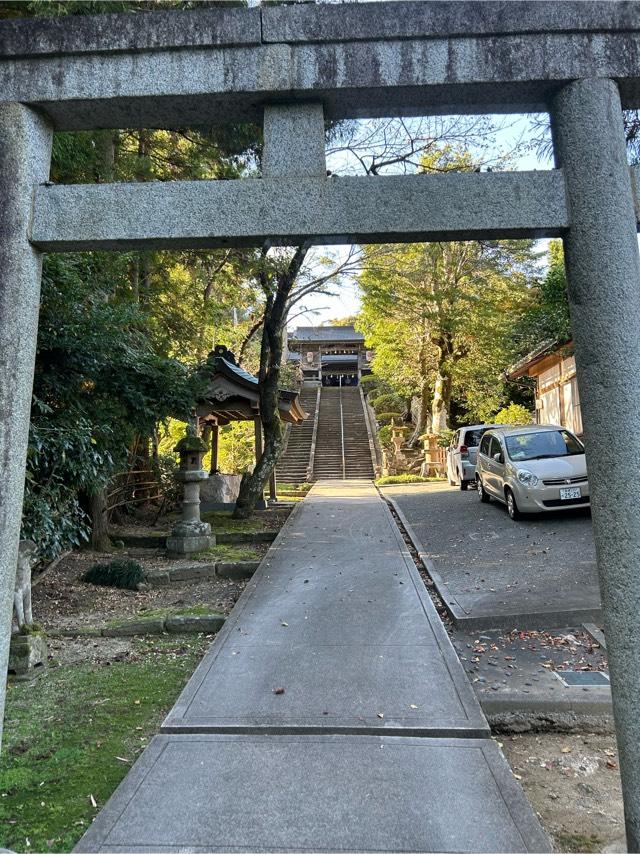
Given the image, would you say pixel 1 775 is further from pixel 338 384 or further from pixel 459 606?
pixel 338 384

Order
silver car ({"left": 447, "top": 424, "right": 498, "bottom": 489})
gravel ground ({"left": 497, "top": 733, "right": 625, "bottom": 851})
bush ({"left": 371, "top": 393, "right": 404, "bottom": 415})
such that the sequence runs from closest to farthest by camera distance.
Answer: gravel ground ({"left": 497, "top": 733, "right": 625, "bottom": 851}) < silver car ({"left": 447, "top": 424, "right": 498, "bottom": 489}) < bush ({"left": 371, "top": 393, "right": 404, "bottom": 415})

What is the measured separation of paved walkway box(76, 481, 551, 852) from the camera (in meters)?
2.35

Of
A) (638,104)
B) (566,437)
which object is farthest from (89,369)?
(566,437)

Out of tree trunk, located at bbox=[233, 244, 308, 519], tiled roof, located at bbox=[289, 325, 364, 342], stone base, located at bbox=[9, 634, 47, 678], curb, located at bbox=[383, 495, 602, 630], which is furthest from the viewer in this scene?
tiled roof, located at bbox=[289, 325, 364, 342]

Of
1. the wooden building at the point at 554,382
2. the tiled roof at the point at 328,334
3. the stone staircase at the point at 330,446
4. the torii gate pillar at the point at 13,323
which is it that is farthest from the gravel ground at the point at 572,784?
the tiled roof at the point at 328,334

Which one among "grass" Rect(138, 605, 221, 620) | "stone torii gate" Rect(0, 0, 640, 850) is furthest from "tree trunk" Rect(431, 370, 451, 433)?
"stone torii gate" Rect(0, 0, 640, 850)

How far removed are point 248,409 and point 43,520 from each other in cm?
808

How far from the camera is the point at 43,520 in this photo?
4887mm

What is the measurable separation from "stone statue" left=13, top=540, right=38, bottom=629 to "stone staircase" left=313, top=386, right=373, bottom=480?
61.2ft

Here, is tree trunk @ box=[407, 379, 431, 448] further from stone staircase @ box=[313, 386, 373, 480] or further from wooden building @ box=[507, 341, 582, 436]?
wooden building @ box=[507, 341, 582, 436]

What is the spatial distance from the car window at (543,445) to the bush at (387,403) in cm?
1992

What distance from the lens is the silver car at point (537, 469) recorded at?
894 centimetres

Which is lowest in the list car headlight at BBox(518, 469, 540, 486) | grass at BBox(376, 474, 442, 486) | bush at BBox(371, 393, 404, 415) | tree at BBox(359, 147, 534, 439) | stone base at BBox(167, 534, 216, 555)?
stone base at BBox(167, 534, 216, 555)

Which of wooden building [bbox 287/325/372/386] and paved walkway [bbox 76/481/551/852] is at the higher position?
wooden building [bbox 287/325/372/386]
